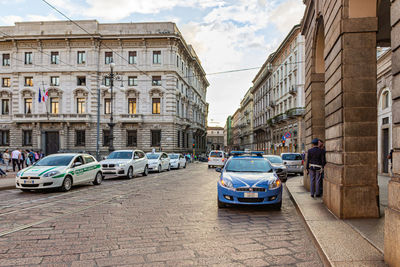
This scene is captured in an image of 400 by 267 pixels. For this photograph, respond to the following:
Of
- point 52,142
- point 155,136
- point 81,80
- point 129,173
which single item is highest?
point 81,80

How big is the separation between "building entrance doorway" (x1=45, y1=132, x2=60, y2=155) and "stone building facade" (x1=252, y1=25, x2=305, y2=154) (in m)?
26.7

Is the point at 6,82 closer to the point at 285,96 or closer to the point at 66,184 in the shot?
the point at 66,184

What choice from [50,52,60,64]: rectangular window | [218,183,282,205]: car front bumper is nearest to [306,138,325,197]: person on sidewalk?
[218,183,282,205]: car front bumper

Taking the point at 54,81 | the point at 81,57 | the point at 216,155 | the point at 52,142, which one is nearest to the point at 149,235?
the point at 216,155

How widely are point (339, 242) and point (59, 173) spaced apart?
976 centimetres

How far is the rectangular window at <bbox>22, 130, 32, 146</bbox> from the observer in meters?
39.8

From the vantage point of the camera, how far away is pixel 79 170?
12766 millimetres

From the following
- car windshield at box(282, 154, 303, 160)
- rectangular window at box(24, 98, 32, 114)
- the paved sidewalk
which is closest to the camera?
the paved sidewalk

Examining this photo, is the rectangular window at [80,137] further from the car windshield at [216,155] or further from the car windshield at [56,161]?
the car windshield at [56,161]

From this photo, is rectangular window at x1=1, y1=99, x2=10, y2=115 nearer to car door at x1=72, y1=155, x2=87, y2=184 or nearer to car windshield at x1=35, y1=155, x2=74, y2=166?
car windshield at x1=35, y1=155, x2=74, y2=166

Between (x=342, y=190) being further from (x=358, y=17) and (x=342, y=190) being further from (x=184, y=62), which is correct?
(x=184, y=62)

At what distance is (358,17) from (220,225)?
5070 mm

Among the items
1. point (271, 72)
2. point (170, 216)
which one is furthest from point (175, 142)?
point (170, 216)

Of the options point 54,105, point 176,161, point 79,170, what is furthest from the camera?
point 54,105
